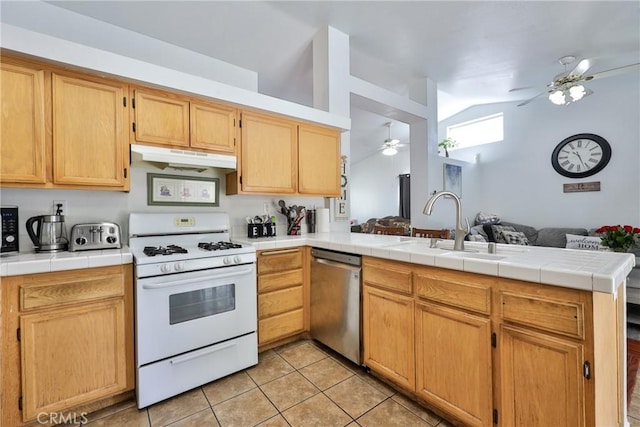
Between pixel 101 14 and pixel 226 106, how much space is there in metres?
1.15

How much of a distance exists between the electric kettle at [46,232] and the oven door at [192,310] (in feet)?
2.09

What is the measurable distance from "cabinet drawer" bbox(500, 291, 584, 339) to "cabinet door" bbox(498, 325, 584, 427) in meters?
0.04

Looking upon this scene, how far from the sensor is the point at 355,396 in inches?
68.7

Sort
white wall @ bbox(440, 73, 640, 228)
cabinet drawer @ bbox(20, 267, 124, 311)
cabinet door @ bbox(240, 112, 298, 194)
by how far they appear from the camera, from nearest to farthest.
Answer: cabinet drawer @ bbox(20, 267, 124, 311), cabinet door @ bbox(240, 112, 298, 194), white wall @ bbox(440, 73, 640, 228)

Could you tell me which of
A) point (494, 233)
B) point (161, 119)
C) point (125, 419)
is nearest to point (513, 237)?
point (494, 233)

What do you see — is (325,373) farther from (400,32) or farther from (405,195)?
(405,195)

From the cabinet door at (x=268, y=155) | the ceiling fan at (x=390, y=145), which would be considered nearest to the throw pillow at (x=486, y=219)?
the ceiling fan at (x=390, y=145)

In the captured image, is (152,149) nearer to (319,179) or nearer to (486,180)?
(319,179)

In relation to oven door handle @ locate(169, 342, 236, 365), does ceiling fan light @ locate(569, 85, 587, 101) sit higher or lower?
higher

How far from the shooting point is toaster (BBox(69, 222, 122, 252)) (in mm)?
1765

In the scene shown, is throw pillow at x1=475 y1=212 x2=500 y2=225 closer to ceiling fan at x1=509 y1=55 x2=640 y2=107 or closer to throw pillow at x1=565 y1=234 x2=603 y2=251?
throw pillow at x1=565 y1=234 x2=603 y2=251

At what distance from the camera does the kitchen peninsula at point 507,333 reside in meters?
1.04

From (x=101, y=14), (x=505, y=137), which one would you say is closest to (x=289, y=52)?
(x=101, y=14)

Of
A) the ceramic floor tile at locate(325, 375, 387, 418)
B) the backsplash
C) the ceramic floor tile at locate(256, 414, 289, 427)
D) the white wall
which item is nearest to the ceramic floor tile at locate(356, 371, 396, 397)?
the ceramic floor tile at locate(325, 375, 387, 418)
